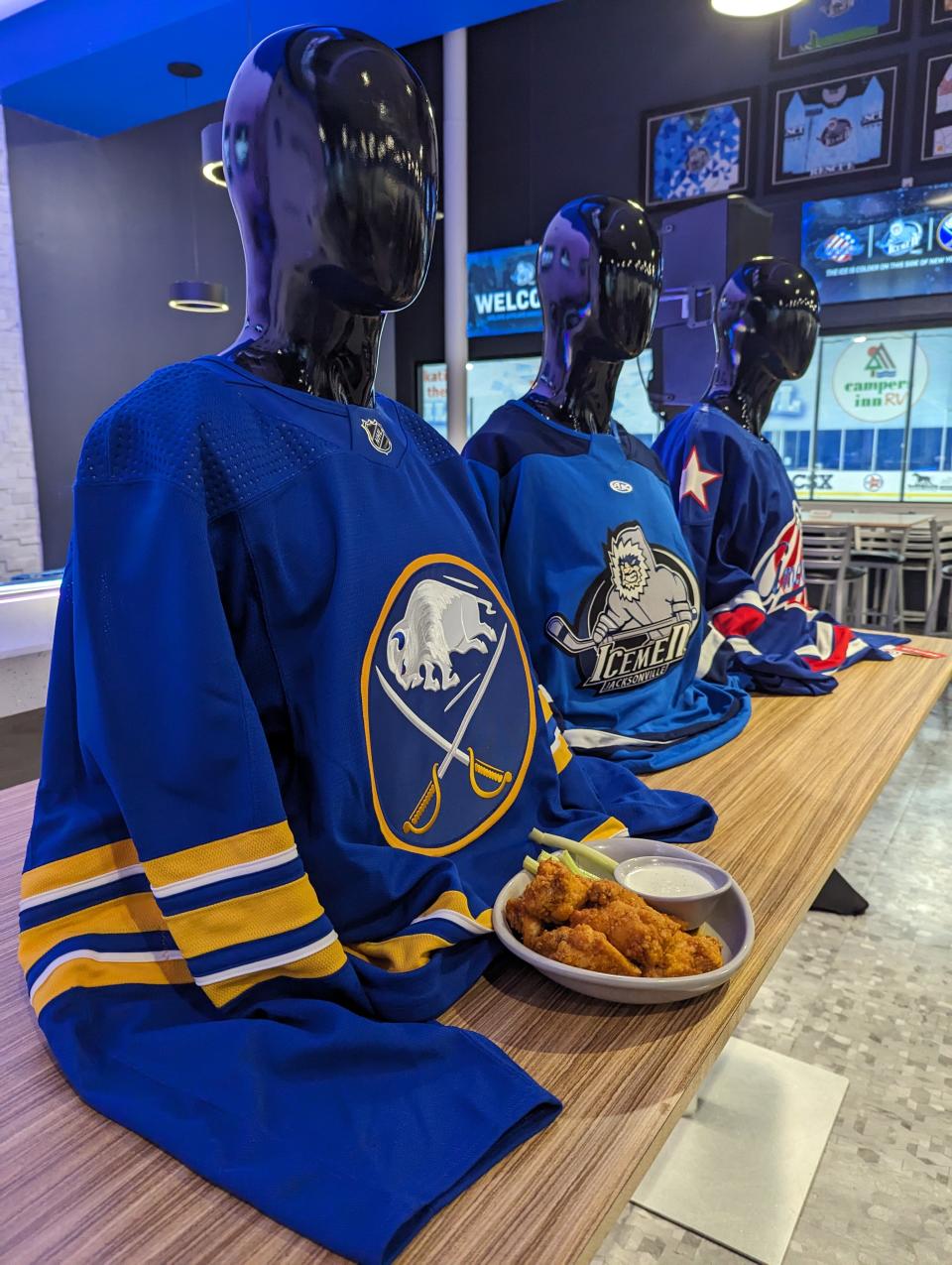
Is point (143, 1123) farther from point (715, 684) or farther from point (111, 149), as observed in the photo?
point (111, 149)

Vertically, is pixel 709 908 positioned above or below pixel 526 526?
below

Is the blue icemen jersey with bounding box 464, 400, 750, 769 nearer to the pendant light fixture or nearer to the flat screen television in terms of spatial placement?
the pendant light fixture

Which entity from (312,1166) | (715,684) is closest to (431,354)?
(715,684)

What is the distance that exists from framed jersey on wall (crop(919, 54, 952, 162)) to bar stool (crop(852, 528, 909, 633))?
2.39 m

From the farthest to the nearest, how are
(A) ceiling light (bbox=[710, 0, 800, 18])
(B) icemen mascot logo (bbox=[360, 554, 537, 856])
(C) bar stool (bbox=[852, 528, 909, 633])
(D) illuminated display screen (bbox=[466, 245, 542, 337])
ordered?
(D) illuminated display screen (bbox=[466, 245, 542, 337]), (C) bar stool (bbox=[852, 528, 909, 633]), (A) ceiling light (bbox=[710, 0, 800, 18]), (B) icemen mascot logo (bbox=[360, 554, 537, 856])

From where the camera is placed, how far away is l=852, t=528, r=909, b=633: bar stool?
5.45 m

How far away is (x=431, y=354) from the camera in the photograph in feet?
27.5

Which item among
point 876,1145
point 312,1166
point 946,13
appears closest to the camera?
point 312,1166

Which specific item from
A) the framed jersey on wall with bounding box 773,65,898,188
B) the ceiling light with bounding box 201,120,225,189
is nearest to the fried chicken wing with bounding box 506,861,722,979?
the ceiling light with bounding box 201,120,225,189

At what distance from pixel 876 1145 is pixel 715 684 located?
2.67ft

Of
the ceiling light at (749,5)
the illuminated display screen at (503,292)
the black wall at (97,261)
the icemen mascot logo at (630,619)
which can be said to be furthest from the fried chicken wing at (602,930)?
the illuminated display screen at (503,292)

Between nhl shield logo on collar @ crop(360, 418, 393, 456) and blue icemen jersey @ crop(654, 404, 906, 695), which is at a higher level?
nhl shield logo on collar @ crop(360, 418, 393, 456)

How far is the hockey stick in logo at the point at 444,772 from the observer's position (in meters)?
0.87

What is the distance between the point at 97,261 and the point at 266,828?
6.73m
